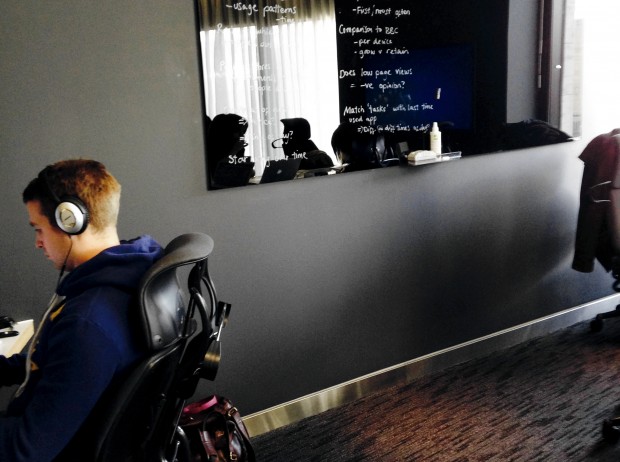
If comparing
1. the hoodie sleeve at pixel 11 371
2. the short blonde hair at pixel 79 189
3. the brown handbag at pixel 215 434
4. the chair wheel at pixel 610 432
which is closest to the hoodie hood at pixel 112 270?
the short blonde hair at pixel 79 189

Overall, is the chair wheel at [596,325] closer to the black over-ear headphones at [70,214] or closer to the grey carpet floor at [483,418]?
the grey carpet floor at [483,418]

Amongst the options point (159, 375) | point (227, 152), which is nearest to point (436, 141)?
point (227, 152)

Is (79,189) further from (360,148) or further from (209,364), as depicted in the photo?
(360,148)

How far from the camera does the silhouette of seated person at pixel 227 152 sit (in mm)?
2594

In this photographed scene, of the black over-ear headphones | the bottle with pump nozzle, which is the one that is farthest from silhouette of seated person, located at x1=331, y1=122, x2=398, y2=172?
the black over-ear headphones

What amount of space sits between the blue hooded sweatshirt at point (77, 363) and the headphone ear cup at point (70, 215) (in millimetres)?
146

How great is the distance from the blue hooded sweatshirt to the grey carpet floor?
1.50m

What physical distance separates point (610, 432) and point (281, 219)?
1.60 meters

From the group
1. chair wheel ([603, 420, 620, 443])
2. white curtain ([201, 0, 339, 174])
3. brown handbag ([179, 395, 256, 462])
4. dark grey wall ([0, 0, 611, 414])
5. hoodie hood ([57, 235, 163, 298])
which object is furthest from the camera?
chair wheel ([603, 420, 620, 443])

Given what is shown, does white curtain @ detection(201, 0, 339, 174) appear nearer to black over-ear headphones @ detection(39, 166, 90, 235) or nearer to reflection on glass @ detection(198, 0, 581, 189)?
reflection on glass @ detection(198, 0, 581, 189)

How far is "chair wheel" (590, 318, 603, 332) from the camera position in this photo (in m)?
3.88

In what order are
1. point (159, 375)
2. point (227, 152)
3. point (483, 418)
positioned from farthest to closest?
point (483, 418) < point (227, 152) < point (159, 375)

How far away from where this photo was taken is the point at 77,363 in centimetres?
130

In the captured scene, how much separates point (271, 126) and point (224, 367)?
102 cm
